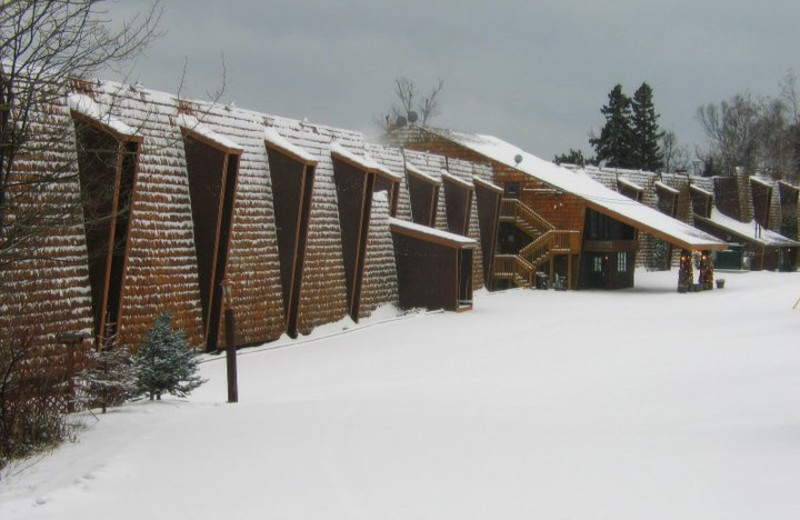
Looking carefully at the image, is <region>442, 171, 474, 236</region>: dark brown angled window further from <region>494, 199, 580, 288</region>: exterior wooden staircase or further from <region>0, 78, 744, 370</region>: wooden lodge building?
<region>494, 199, 580, 288</region>: exterior wooden staircase

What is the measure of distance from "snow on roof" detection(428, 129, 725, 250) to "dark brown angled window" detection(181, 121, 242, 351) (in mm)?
22281

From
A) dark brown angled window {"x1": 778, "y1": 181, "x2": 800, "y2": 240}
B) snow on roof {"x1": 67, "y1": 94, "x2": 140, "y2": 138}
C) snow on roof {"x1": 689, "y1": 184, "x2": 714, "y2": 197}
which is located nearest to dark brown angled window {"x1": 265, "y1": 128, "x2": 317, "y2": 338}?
snow on roof {"x1": 67, "y1": 94, "x2": 140, "y2": 138}

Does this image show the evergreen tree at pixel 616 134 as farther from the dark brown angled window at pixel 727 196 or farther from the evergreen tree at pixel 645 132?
the dark brown angled window at pixel 727 196

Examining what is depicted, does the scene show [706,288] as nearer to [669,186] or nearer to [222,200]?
[669,186]

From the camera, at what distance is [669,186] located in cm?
5394

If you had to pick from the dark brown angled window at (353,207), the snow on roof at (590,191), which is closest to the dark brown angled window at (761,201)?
the snow on roof at (590,191)

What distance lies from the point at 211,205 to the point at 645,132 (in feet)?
214

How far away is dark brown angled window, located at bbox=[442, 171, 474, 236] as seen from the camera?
35188 millimetres

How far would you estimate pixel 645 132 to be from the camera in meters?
79.6

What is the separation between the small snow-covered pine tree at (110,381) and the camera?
11.7 metres

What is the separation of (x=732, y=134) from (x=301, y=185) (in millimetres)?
78298

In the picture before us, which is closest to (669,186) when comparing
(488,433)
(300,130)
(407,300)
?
(407,300)

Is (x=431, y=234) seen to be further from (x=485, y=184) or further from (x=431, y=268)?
(x=485, y=184)

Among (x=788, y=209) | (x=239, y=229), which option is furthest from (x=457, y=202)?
(x=788, y=209)
